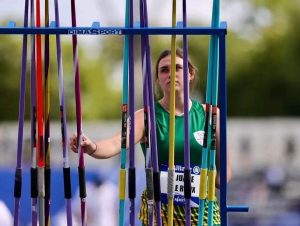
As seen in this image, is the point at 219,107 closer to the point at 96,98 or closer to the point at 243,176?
the point at 243,176

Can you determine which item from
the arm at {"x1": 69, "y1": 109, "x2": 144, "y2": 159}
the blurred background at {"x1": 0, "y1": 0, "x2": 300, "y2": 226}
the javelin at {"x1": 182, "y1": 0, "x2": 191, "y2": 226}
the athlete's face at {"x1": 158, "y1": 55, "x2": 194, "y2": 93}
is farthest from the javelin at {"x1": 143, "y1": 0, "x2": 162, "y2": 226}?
the blurred background at {"x1": 0, "y1": 0, "x2": 300, "y2": 226}

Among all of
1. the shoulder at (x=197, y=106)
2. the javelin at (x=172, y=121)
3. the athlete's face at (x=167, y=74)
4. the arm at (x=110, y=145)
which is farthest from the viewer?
the shoulder at (x=197, y=106)

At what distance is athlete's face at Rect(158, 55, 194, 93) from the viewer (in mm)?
6836

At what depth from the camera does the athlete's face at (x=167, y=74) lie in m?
6.84

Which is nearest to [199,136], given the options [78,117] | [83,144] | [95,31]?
[83,144]

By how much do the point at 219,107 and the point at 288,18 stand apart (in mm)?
51747

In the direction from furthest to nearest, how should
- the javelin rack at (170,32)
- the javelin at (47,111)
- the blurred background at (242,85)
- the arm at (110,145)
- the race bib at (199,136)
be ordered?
the blurred background at (242,85)
the race bib at (199,136)
the arm at (110,145)
the javelin at (47,111)
the javelin rack at (170,32)

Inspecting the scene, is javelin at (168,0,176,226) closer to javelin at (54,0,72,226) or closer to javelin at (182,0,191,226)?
javelin at (182,0,191,226)

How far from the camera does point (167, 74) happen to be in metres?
6.95

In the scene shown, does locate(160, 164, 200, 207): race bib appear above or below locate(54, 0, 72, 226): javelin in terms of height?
below

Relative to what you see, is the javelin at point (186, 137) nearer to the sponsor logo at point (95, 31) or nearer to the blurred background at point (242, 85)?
the sponsor logo at point (95, 31)

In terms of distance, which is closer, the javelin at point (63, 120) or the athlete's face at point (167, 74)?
the javelin at point (63, 120)

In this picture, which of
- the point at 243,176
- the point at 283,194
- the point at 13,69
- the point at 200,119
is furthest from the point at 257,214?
the point at 13,69

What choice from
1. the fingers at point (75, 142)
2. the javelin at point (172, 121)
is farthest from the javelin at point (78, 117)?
the javelin at point (172, 121)
